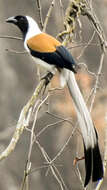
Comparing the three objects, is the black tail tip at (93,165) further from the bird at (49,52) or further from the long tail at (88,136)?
the bird at (49,52)

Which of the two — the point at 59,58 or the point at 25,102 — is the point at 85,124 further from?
the point at 25,102

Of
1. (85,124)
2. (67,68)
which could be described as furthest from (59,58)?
(85,124)

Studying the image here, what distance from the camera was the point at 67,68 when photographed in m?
2.62

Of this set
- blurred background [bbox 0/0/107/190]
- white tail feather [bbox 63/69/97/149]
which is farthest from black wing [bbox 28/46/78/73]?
blurred background [bbox 0/0/107/190]

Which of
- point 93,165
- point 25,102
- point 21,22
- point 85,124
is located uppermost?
point 21,22

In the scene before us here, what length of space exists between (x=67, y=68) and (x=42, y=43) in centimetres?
19

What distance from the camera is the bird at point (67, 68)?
8.04 feet

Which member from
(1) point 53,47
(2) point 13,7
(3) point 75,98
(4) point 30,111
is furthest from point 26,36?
(2) point 13,7

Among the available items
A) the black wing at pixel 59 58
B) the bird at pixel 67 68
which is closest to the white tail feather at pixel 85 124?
the bird at pixel 67 68

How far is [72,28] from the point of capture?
272cm

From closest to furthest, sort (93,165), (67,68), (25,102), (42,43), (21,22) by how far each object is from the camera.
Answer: (93,165), (67,68), (42,43), (21,22), (25,102)

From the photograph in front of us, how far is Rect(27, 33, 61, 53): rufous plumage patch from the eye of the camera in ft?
8.88

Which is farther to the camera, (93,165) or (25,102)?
(25,102)

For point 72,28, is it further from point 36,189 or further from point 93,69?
point 36,189
